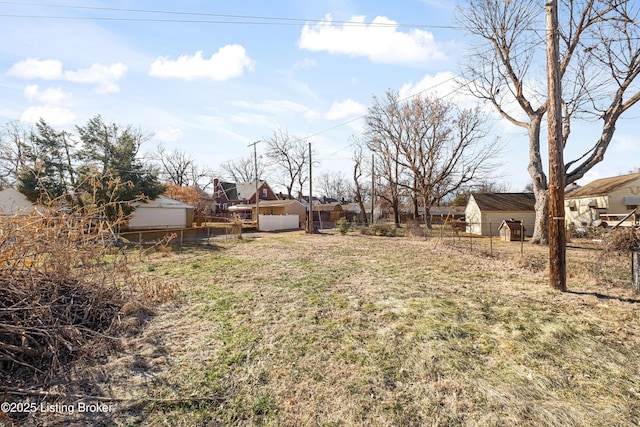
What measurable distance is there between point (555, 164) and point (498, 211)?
67.0 ft

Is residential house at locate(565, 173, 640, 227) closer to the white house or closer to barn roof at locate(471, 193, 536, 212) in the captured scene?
the white house

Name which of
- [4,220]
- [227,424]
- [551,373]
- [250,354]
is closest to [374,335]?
A: [250,354]

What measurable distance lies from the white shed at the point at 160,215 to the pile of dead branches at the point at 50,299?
19.6 m

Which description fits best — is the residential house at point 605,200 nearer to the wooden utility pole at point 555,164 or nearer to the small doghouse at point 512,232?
the small doghouse at point 512,232

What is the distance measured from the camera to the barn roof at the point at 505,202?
24.3 meters

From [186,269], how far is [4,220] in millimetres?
5172

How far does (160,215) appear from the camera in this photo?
2409 centimetres

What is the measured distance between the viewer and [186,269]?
8688 millimetres

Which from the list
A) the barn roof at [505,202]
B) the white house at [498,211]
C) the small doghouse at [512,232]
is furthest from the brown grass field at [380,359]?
the barn roof at [505,202]

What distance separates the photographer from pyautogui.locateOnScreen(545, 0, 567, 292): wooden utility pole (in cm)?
604

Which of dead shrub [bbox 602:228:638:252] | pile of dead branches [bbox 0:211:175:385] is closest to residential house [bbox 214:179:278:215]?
pile of dead branches [bbox 0:211:175:385]

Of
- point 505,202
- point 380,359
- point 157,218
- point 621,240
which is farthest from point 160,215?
point 505,202

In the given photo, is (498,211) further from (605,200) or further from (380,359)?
(380,359)

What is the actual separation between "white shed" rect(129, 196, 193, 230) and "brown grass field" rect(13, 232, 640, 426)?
782 inches
